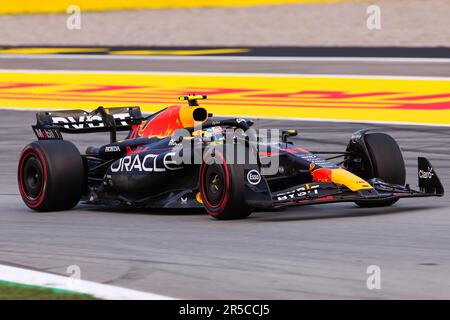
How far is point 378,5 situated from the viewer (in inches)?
1361

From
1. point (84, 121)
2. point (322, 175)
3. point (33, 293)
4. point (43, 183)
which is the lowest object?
point (33, 293)

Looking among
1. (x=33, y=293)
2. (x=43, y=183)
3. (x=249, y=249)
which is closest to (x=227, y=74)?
(x=43, y=183)

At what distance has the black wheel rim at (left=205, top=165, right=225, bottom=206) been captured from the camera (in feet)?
31.9

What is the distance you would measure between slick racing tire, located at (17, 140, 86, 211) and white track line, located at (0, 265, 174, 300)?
2773mm

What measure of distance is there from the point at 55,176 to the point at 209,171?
1.74 metres

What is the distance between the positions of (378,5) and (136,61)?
30.4ft

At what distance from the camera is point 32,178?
1130cm

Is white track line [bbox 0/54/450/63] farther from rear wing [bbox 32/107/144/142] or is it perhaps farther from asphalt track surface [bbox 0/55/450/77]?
rear wing [bbox 32/107/144/142]

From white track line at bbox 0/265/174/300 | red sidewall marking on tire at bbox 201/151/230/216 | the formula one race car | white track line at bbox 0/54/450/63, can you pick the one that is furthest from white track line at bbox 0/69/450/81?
white track line at bbox 0/265/174/300

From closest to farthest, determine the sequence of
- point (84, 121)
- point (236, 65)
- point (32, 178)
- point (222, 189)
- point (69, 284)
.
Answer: point (69, 284) < point (222, 189) < point (32, 178) < point (84, 121) < point (236, 65)

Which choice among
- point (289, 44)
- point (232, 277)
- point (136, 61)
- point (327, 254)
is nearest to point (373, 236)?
point (327, 254)

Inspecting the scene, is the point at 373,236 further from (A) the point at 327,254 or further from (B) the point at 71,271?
(B) the point at 71,271

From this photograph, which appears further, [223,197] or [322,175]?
[322,175]

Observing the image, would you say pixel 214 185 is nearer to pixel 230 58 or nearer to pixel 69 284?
pixel 69 284
